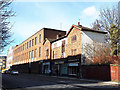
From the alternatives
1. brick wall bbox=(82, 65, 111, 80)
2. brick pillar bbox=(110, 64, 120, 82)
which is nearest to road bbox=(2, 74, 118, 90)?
brick pillar bbox=(110, 64, 120, 82)

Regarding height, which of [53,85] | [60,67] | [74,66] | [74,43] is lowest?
[53,85]

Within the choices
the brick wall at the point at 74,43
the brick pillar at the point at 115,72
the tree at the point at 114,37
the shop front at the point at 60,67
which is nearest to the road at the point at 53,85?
the brick pillar at the point at 115,72

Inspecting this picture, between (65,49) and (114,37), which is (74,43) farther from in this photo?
(114,37)

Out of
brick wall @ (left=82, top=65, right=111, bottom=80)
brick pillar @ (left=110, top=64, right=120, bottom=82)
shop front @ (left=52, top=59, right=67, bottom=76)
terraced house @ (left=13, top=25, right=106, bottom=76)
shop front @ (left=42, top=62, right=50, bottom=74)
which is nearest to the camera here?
brick pillar @ (left=110, top=64, right=120, bottom=82)

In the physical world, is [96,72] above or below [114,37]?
below

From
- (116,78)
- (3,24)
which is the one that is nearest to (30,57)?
(116,78)

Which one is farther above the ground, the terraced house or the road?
the terraced house

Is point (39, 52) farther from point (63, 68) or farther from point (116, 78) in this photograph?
point (116, 78)

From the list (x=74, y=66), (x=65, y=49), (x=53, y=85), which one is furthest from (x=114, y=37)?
(x=53, y=85)

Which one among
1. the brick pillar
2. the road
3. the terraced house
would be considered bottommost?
the road

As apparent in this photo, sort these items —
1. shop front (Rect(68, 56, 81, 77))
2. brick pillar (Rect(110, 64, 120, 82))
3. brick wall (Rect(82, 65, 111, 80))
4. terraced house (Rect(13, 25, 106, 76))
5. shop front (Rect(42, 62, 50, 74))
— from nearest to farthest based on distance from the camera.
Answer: brick pillar (Rect(110, 64, 120, 82)) → brick wall (Rect(82, 65, 111, 80)) → shop front (Rect(68, 56, 81, 77)) → terraced house (Rect(13, 25, 106, 76)) → shop front (Rect(42, 62, 50, 74))

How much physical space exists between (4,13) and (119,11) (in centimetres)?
2943

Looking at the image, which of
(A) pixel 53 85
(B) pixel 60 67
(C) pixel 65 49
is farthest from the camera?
(B) pixel 60 67

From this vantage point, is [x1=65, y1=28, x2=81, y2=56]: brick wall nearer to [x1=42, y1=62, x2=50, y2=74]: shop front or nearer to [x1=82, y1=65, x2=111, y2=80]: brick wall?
[x1=82, y1=65, x2=111, y2=80]: brick wall
